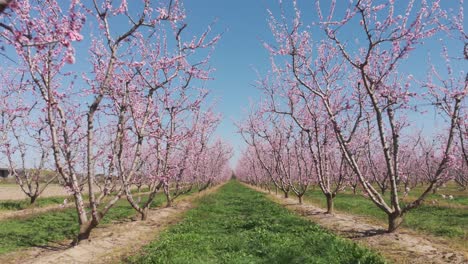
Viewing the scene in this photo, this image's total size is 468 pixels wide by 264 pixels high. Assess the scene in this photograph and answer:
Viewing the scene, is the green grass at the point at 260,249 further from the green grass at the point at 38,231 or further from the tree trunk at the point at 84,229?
the green grass at the point at 38,231

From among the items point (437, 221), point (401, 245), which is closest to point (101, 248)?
point (401, 245)

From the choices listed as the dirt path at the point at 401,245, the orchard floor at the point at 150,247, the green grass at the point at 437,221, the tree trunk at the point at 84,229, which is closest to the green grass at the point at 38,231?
the orchard floor at the point at 150,247

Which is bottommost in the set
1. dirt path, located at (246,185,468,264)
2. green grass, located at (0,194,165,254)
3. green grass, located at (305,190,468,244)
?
green grass, located at (0,194,165,254)

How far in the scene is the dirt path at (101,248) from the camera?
11.7m

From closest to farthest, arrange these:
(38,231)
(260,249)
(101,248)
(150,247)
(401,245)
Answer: (260,249)
(401,245)
(150,247)
(101,248)
(38,231)

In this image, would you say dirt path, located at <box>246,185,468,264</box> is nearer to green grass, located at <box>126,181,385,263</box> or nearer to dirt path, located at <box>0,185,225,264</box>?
green grass, located at <box>126,181,385,263</box>

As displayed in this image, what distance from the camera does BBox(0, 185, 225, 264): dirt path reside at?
1170 centimetres

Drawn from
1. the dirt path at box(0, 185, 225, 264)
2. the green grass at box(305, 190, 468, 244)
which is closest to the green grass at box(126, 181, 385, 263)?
the dirt path at box(0, 185, 225, 264)

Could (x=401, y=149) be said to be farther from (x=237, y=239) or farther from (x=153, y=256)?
(x=153, y=256)

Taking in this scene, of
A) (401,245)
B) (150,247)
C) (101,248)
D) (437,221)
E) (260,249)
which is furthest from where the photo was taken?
(437,221)

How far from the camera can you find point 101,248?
1330 cm

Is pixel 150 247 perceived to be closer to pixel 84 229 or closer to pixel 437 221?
pixel 84 229

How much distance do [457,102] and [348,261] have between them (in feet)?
26.4

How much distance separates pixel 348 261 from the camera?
9.70 meters
